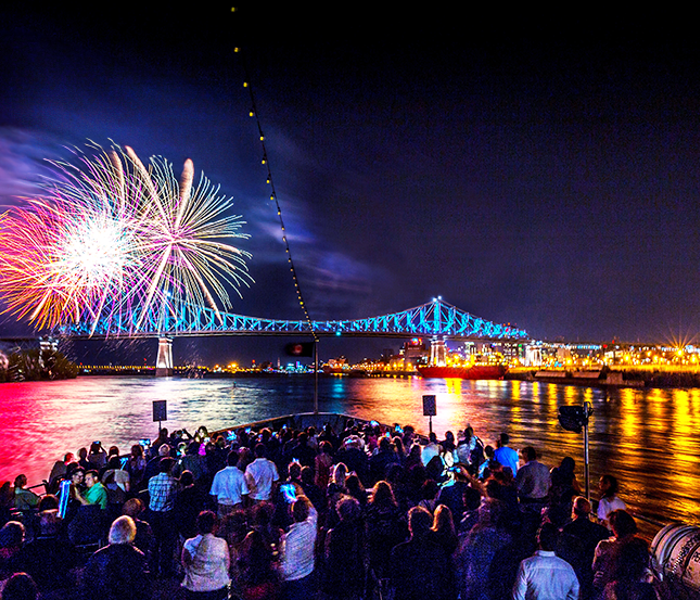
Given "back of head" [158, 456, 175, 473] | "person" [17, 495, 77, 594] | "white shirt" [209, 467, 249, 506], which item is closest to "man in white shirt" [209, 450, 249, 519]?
"white shirt" [209, 467, 249, 506]

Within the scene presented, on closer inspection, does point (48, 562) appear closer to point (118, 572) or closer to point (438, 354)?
point (118, 572)

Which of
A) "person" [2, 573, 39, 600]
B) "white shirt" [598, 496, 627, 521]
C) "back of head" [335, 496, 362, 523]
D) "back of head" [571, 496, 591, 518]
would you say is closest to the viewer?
"person" [2, 573, 39, 600]

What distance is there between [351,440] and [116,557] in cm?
544

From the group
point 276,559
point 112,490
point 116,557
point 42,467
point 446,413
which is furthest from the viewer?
point 446,413

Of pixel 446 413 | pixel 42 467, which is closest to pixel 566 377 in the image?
pixel 446 413

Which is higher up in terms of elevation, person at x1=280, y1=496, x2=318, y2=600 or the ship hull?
person at x1=280, y1=496, x2=318, y2=600

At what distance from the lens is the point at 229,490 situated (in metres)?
6.60

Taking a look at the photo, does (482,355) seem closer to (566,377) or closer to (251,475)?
(566,377)

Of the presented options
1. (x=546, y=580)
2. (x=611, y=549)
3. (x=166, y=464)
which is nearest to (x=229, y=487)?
(x=166, y=464)

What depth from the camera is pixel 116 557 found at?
4.21 m

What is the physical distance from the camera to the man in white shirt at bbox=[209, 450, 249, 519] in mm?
6551

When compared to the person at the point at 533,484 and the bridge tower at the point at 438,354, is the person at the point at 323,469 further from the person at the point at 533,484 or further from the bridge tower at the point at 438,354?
the bridge tower at the point at 438,354

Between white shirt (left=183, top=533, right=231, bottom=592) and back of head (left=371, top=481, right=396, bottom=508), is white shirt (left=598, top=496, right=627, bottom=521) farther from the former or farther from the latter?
white shirt (left=183, top=533, right=231, bottom=592)

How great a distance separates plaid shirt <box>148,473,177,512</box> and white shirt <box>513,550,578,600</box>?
14.3 feet
